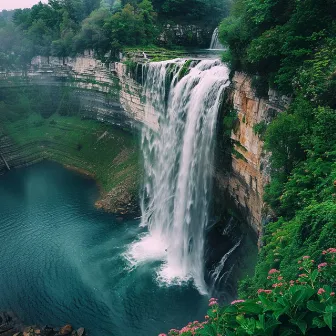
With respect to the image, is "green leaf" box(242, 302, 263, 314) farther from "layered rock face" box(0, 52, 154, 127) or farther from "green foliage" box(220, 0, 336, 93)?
"layered rock face" box(0, 52, 154, 127)

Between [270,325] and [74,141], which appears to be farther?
[74,141]

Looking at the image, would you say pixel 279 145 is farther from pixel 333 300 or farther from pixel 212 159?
pixel 212 159

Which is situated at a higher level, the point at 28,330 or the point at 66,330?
the point at 66,330

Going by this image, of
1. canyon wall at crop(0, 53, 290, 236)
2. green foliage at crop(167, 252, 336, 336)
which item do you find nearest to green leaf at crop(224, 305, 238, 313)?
green foliage at crop(167, 252, 336, 336)

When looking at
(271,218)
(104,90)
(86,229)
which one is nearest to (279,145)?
(271,218)

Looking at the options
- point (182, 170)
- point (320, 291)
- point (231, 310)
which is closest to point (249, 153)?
point (182, 170)

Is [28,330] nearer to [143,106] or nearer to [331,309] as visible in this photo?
[331,309]
